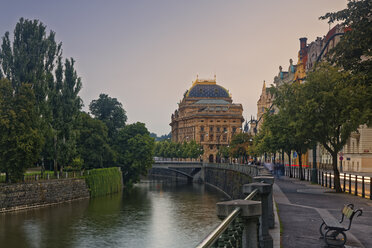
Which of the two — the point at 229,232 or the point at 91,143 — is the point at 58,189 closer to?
the point at 91,143

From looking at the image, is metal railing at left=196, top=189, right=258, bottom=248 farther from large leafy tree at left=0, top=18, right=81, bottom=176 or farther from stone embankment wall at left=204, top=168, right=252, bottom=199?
large leafy tree at left=0, top=18, right=81, bottom=176

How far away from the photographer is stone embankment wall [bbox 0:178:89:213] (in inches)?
1948

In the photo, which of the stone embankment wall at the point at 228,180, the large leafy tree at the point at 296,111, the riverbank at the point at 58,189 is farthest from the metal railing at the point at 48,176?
the large leafy tree at the point at 296,111

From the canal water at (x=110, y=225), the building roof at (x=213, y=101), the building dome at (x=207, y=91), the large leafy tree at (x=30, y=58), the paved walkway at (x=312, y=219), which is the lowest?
the canal water at (x=110, y=225)

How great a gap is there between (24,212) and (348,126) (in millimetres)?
35799

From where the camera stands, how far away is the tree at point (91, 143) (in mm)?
71625

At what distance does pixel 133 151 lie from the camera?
8388cm

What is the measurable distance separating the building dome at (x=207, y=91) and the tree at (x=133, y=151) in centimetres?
10914

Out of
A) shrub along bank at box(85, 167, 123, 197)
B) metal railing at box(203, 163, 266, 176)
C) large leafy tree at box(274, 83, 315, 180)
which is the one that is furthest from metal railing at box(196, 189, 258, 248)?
shrub along bank at box(85, 167, 123, 197)

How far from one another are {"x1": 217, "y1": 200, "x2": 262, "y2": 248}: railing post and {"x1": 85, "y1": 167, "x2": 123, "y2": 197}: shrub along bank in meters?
62.5

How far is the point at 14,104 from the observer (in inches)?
2020

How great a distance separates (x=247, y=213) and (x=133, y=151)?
3032 inches

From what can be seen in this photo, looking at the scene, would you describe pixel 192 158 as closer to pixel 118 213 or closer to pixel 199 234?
pixel 118 213

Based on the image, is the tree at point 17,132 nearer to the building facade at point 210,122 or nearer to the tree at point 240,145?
the tree at point 240,145
